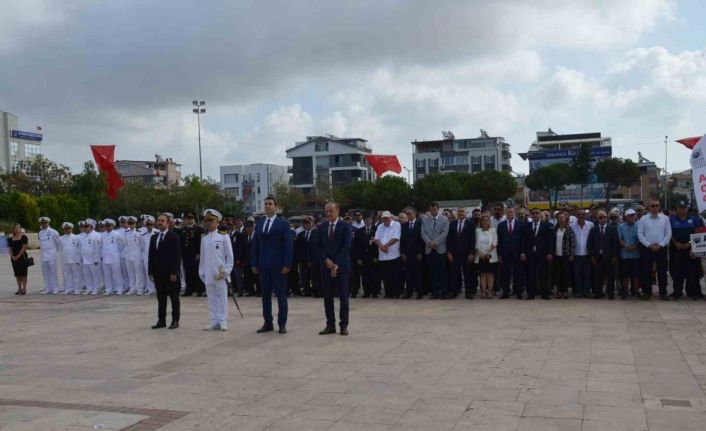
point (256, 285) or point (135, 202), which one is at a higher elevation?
point (135, 202)

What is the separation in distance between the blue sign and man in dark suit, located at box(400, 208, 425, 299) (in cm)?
11075

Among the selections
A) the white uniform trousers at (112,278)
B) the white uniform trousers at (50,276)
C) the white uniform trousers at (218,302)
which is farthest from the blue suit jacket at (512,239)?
the white uniform trousers at (50,276)

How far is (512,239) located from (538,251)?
578mm

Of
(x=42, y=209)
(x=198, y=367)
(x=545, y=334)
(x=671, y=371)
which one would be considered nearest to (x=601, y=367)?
(x=671, y=371)

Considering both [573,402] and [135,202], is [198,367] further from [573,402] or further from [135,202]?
[135,202]

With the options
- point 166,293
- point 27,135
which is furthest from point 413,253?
point 27,135

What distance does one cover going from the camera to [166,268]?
1138cm

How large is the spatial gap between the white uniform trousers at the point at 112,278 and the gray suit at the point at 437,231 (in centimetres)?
806

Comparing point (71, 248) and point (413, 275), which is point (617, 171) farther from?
point (71, 248)

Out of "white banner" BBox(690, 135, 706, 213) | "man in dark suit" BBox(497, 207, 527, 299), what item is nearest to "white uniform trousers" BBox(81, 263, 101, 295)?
"man in dark suit" BBox(497, 207, 527, 299)

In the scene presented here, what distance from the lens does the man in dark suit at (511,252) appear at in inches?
566

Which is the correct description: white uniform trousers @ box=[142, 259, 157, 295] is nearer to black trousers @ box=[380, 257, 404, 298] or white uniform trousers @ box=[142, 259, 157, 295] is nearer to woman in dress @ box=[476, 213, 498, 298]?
black trousers @ box=[380, 257, 404, 298]

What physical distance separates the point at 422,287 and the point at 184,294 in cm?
598

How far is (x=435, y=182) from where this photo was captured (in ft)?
235
